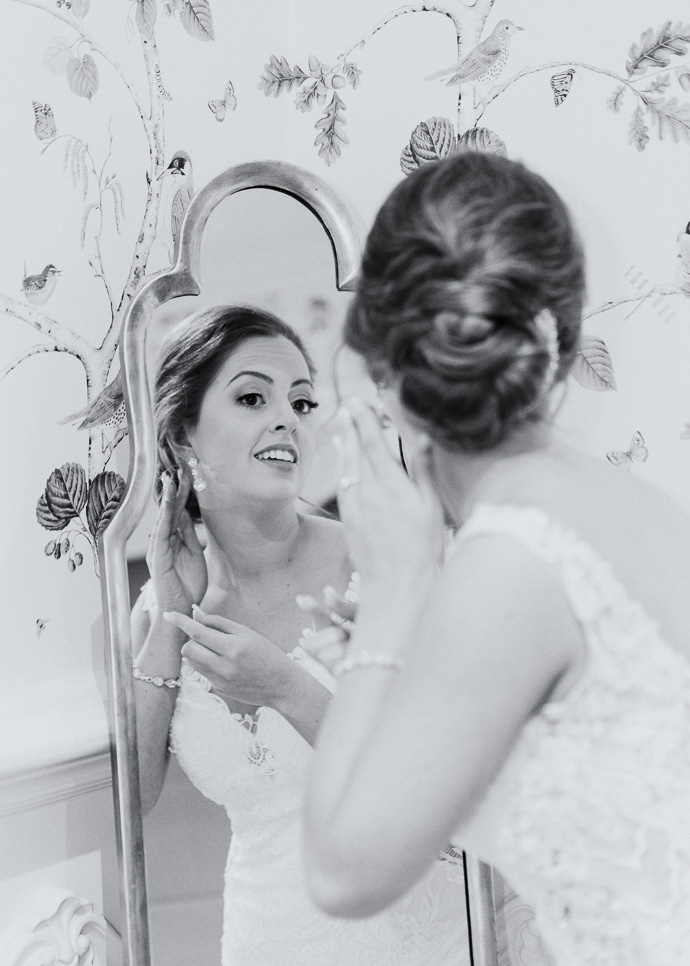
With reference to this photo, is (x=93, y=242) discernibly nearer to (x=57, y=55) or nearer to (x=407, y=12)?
(x=57, y=55)

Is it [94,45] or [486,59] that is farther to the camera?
[486,59]

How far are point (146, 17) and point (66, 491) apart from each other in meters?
0.66

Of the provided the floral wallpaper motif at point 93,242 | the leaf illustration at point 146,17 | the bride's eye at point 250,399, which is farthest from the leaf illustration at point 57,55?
the bride's eye at point 250,399

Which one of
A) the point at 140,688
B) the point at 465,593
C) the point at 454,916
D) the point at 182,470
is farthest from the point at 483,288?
the point at 454,916

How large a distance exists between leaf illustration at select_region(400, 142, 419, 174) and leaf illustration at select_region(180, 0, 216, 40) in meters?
0.33

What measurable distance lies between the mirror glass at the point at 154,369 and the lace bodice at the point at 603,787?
44 centimetres

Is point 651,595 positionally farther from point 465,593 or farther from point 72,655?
point 72,655

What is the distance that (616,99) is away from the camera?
1.27 meters

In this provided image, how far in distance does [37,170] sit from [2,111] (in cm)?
8

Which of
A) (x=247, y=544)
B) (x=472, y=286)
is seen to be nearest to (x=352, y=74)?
(x=247, y=544)

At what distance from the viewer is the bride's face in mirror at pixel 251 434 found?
1172 millimetres

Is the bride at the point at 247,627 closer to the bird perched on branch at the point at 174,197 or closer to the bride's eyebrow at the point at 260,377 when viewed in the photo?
the bride's eyebrow at the point at 260,377

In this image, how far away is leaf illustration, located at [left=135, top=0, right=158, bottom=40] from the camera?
4.38ft

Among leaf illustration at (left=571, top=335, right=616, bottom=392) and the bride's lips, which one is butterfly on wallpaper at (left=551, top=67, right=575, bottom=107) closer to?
leaf illustration at (left=571, top=335, right=616, bottom=392)
